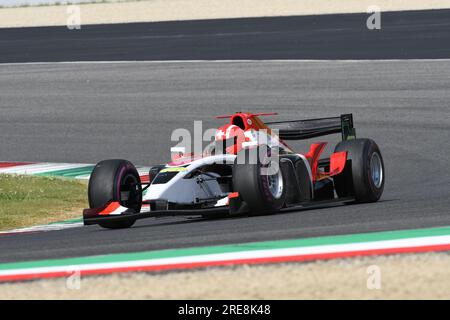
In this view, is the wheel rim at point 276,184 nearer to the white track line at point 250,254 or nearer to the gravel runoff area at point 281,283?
the white track line at point 250,254

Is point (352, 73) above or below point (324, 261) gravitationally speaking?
above

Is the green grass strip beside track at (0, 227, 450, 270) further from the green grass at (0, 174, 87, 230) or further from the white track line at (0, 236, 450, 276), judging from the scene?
the green grass at (0, 174, 87, 230)

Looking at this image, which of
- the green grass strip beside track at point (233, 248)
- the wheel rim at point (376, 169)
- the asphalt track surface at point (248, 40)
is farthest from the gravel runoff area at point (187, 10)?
the green grass strip beside track at point (233, 248)

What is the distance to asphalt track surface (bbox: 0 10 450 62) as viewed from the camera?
30.1 meters

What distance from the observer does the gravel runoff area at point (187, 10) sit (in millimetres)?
44531

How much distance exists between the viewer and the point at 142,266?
332 inches

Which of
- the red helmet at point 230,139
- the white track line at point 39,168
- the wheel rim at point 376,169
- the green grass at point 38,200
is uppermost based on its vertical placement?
the red helmet at point 230,139

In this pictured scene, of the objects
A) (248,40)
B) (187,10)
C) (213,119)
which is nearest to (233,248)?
(213,119)

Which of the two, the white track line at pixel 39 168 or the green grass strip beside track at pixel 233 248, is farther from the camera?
the white track line at pixel 39 168

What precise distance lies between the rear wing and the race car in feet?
0.44

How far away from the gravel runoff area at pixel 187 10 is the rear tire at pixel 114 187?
31.1 m
